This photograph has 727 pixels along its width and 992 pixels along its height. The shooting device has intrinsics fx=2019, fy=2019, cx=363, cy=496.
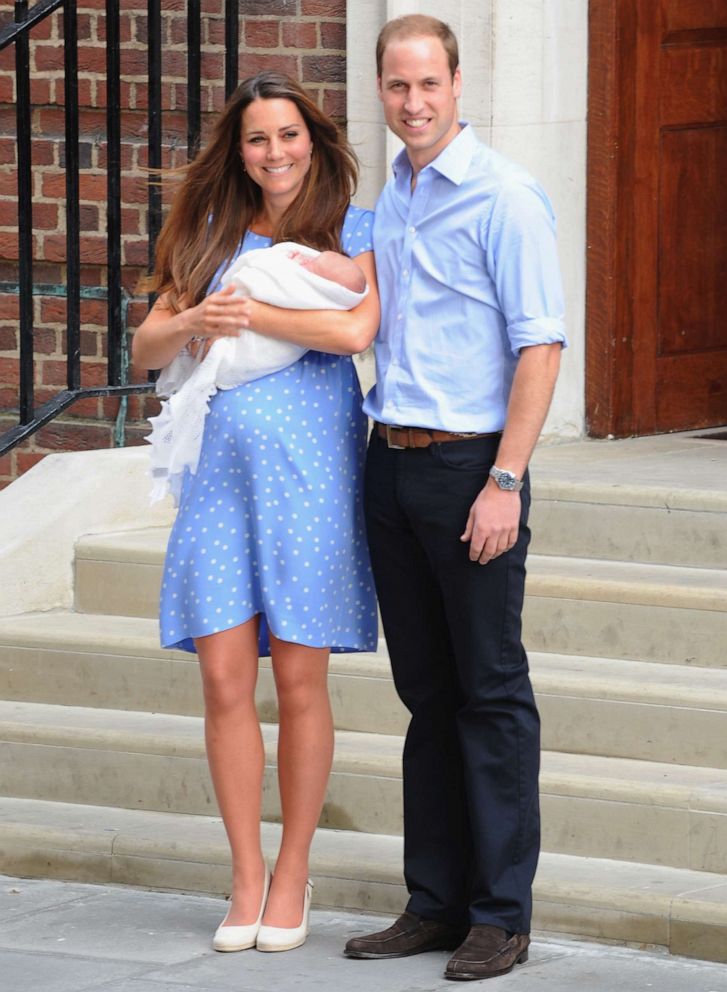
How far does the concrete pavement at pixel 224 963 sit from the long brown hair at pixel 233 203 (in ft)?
4.21

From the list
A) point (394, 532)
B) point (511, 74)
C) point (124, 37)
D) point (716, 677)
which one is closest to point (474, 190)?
point (394, 532)

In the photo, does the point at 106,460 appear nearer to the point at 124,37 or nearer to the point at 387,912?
the point at 124,37

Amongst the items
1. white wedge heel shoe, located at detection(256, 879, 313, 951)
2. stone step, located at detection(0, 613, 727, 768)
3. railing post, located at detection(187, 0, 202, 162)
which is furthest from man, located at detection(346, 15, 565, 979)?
railing post, located at detection(187, 0, 202, 162)

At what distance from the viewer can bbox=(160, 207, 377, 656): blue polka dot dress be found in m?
3.88

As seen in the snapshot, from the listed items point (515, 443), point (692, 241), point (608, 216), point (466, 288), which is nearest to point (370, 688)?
point (515, 443)

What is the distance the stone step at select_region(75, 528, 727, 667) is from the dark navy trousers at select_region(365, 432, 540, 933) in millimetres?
939

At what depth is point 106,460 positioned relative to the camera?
18.8 feet

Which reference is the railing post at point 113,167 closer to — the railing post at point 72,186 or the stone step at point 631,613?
the railing post at point 72,186

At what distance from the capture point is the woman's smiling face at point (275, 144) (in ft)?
12.7

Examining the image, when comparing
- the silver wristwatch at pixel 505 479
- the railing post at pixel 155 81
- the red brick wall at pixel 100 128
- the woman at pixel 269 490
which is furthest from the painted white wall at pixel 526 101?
the silver wristwatch at pixel 505 479

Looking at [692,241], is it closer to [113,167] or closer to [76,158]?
[113,167]

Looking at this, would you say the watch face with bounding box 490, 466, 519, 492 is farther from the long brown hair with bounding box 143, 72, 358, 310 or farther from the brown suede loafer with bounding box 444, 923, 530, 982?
the brown suede loafer with bounding box 444, 923, 530, 982

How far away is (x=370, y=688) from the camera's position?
4770 mm

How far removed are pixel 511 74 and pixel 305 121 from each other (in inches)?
78.3
